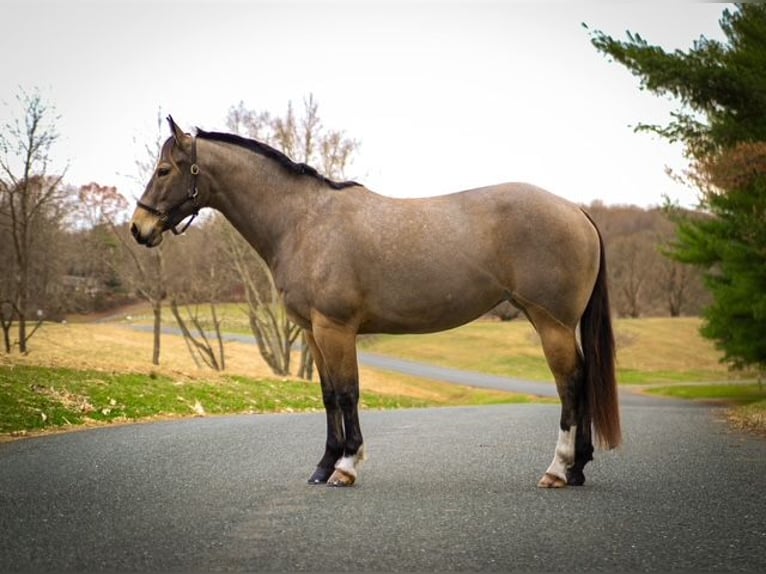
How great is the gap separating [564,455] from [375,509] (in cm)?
175

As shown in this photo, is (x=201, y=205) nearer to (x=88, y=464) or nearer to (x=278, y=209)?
(x=278, y=209)

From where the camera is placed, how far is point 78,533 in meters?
4.06

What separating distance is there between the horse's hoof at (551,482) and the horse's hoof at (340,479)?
1480 mm

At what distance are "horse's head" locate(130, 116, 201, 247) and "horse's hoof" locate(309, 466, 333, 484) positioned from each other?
232 cm

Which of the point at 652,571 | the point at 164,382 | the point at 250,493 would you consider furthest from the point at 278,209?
the point at 164,382

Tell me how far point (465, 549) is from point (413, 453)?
154 inches

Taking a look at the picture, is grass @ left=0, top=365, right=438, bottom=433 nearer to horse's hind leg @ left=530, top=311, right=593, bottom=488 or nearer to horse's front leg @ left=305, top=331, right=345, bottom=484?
horse's front leg @ left=305, top=331, right=345, bottom=484

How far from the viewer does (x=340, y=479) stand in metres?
5.60

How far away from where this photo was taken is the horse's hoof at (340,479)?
559 cm

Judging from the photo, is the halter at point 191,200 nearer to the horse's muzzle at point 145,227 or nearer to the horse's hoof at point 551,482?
the horse's muzzle at point 145,227

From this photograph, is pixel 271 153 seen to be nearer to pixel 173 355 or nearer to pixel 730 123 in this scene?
pixel 730 123

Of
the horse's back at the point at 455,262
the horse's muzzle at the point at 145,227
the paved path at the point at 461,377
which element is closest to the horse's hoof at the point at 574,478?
the horse's back at the point at 455,262

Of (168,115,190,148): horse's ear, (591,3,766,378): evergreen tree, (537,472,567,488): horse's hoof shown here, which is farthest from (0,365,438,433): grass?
(591,3,766,378): evergreen tree

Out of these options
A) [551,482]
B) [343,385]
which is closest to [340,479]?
[343,385]
